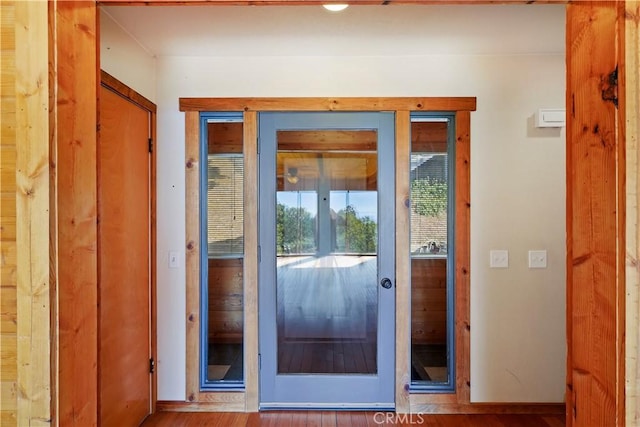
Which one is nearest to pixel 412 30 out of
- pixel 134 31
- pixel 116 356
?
pixel 134 31

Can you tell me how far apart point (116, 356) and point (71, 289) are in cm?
132

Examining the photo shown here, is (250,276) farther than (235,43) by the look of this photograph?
Yes

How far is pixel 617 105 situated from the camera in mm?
838

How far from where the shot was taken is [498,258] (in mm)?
2295

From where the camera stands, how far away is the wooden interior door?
1.83 meters

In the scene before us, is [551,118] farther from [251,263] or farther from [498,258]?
[251,263]

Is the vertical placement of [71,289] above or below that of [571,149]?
below

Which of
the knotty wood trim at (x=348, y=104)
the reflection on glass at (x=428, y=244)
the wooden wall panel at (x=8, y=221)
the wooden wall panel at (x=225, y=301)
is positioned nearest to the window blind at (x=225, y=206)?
the wooden wall panel at (x=225, y=301)

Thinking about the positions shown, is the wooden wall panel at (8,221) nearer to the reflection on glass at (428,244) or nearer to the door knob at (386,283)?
the door knob at (386,283)

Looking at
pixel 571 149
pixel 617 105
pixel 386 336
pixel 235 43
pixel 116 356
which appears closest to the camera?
pixel 617 105

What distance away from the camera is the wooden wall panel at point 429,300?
235 centimetres

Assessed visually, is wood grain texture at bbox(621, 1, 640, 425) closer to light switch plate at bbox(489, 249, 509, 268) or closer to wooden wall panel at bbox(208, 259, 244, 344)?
light switch plate at bbox(489, 249, 509, 268)

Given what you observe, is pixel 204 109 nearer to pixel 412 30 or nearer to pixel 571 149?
pixel 412 30

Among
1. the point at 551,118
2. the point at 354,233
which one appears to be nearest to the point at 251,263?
the point at 354,233
